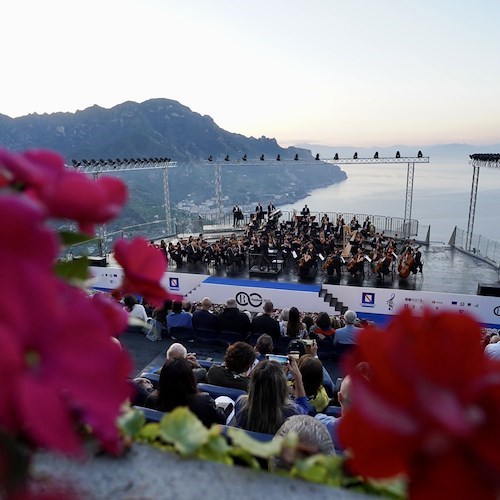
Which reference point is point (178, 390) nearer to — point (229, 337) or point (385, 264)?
point (229, 337)

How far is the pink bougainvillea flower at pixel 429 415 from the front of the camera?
0.44 meters

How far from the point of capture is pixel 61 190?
0.51 metres

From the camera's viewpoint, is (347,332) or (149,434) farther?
(347,332)

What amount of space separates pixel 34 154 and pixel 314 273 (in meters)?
13.9

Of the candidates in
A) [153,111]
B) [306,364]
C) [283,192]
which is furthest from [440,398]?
[153,111]

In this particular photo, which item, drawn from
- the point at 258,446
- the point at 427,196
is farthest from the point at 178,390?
the point at 427,196

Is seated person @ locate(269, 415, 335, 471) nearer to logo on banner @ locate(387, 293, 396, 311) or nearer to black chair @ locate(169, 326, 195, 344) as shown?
black chair @ locate(169, 326, 195, 344)

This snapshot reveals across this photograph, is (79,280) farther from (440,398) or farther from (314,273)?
(314,273)

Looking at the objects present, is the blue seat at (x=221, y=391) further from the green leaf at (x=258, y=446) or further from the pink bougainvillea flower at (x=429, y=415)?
the pink bougainvillea flower at (x=429, y=415)

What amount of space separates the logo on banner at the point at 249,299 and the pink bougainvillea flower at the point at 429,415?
1045 cm

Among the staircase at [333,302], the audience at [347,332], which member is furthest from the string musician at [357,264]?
the audience at [347,332]

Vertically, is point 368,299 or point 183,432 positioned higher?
point 183,432

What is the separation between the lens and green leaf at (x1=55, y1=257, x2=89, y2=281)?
2.20 ft

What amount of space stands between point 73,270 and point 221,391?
12.3ft
